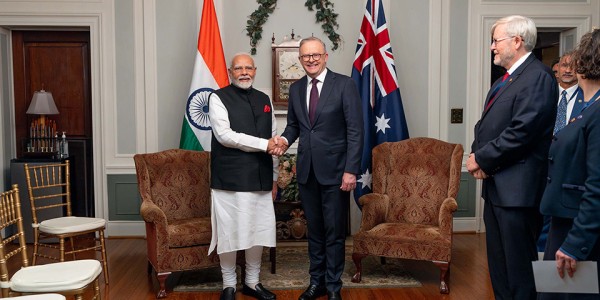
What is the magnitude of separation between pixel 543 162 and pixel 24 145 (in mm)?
4615

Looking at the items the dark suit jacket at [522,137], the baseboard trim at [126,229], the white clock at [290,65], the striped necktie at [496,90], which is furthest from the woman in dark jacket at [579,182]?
the baseboard trim at [126,229]

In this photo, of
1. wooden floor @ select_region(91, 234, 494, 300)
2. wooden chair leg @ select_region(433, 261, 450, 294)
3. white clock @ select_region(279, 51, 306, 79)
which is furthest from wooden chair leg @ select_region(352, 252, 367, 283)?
white clock @ select_region(279, 51, 306, 79)

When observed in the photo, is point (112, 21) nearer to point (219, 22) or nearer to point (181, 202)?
point (219, 22)

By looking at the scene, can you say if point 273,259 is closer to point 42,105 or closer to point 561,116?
point 561,116

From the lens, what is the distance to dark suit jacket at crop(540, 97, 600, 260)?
Answer: 1.75 metres

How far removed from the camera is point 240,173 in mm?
3322

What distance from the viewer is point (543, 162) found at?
2408 mm

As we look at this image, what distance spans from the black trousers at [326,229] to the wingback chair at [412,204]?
0.48 m

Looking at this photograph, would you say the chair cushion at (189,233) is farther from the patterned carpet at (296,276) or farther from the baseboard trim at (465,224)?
the baseboard trim at (465,224)

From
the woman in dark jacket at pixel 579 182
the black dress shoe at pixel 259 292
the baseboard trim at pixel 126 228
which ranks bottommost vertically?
the black dress shoe at pixel 259 292

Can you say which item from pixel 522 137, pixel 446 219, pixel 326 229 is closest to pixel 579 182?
pixel 522 137

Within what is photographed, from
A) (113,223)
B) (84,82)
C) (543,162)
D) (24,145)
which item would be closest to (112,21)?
(84,82)

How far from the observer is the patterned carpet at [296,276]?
12.4 feet

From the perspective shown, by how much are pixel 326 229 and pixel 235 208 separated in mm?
574
